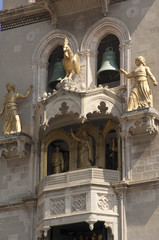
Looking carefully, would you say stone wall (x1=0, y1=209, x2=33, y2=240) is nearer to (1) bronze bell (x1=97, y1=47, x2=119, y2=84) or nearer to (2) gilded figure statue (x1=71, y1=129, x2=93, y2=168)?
(2) gilded figure statue (x1=71, y1=129, x2=93, y2=168)

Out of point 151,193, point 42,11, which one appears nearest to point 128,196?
point 151,193

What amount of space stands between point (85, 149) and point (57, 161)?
107cm

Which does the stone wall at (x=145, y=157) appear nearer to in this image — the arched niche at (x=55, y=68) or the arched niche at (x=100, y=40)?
the arched niche at (x=100, y=40)

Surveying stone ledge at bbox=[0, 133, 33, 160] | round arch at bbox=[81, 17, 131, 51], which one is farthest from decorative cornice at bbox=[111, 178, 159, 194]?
round arch at bbox=[81, 17, 131, 51]

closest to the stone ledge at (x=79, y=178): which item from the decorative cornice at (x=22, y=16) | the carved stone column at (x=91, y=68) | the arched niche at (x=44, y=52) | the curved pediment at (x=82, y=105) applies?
the curved pediment at (x=82, y=105)

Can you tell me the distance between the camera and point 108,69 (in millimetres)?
28828

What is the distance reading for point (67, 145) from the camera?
2911 centimetres

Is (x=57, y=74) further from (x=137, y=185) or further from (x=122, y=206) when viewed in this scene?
(x=122, y=206)

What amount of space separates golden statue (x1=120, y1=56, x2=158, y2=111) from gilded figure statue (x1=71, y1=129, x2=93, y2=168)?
1881 millimetres

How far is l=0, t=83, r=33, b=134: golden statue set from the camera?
2912 cm

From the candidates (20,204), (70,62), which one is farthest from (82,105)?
(20,204)

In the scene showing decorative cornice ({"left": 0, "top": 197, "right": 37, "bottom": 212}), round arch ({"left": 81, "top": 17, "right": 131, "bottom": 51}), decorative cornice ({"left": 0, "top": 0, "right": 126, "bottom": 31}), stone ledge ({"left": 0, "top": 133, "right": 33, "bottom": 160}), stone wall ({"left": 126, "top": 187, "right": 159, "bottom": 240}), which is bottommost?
stone wall ({"left": 126, "top": 187, "right": 159, "bottom": 240})

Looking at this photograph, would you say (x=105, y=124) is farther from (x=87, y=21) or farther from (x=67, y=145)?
(x=87, y=21)

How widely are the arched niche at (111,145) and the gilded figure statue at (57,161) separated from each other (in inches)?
59.2
